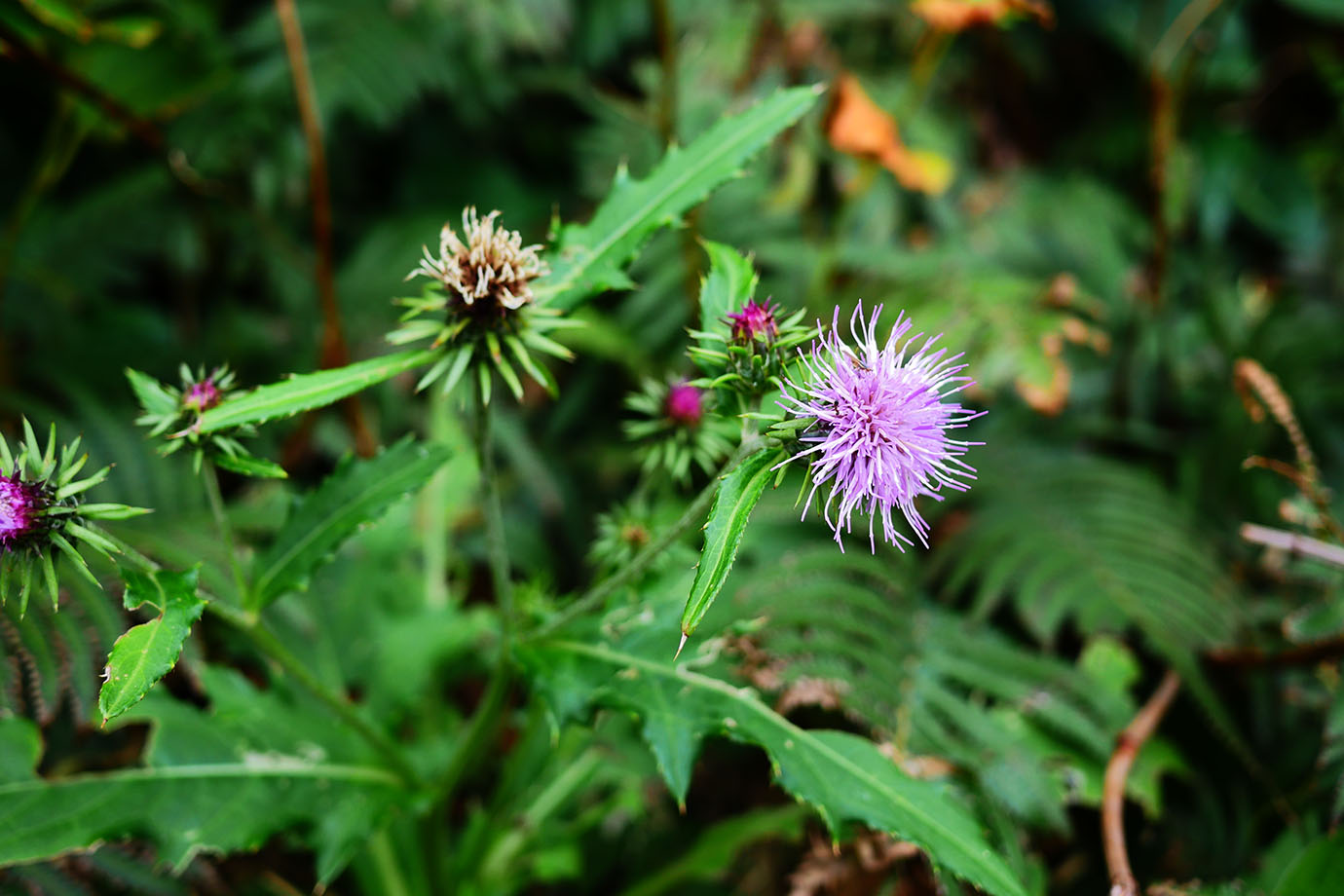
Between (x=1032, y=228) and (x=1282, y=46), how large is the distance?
1.49 m

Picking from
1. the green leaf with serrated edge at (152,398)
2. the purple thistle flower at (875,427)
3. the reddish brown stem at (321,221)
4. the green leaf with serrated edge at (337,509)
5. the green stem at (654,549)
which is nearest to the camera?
the purple thistle flower at (875,427)

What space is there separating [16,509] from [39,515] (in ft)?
0.09

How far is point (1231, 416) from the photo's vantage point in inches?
97.8

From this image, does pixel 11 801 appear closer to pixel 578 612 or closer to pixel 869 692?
pixel 578 612

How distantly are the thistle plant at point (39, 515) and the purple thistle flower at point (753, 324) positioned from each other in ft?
2.43

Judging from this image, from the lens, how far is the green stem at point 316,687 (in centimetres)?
131

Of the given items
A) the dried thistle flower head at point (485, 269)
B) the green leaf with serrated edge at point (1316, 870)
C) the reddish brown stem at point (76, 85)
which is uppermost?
the reddish brown stem at point (76, 85)

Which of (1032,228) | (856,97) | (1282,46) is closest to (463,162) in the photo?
(856,97)

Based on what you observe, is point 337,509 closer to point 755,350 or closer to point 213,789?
point 213,789

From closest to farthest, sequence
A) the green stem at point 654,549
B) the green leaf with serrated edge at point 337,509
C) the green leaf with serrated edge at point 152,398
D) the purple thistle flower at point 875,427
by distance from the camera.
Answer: the purple thistle flower at point 875,427
the green stem at point 654,549
the green leaf with serrated edge at point 152,398
the green leaf with serrated edge at point 337,509

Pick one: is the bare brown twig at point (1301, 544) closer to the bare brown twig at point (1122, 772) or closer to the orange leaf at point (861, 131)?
the bare brown twig at point (1122, 772)

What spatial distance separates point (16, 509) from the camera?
3.25 feet

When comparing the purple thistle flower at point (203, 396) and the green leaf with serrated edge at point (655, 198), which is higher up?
the green leaf with serrated edge at point (655, 198)

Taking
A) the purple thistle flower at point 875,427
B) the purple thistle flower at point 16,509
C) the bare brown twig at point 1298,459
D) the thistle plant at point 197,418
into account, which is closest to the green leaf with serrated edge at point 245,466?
the thistle plant at point 197,418
